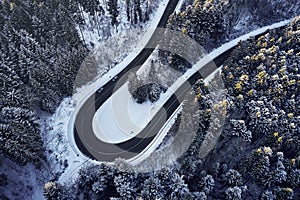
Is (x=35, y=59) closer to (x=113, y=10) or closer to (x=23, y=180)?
(x=113, y=10)

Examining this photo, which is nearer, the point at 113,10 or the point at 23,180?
the point at 23,180

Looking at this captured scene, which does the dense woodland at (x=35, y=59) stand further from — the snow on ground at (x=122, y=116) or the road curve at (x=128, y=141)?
the snow on ground at (x=122, y=116)

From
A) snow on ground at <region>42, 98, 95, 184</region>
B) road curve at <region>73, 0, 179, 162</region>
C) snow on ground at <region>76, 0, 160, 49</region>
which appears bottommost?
snow on ground at <region>42, 98, 95, 184</region>

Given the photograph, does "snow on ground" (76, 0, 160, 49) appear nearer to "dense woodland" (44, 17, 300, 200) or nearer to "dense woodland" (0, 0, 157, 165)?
"dense woodland" (0, 0, 157, 165)

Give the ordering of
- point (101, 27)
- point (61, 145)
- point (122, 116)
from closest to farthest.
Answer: point (61, 145) → point (122, 116) → point (101, 27)

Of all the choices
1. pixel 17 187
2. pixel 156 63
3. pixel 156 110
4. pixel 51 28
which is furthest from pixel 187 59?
pixel 17 187

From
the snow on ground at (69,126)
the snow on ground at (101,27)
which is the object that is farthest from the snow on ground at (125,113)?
the snow on ground at (101,27)

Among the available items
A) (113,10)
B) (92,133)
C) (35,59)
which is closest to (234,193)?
(92,133)

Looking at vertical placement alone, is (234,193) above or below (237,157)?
below

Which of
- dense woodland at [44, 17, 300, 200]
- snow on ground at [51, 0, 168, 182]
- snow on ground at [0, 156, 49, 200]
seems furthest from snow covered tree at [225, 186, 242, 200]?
snow on ground at [0, 156, 49, 200]
